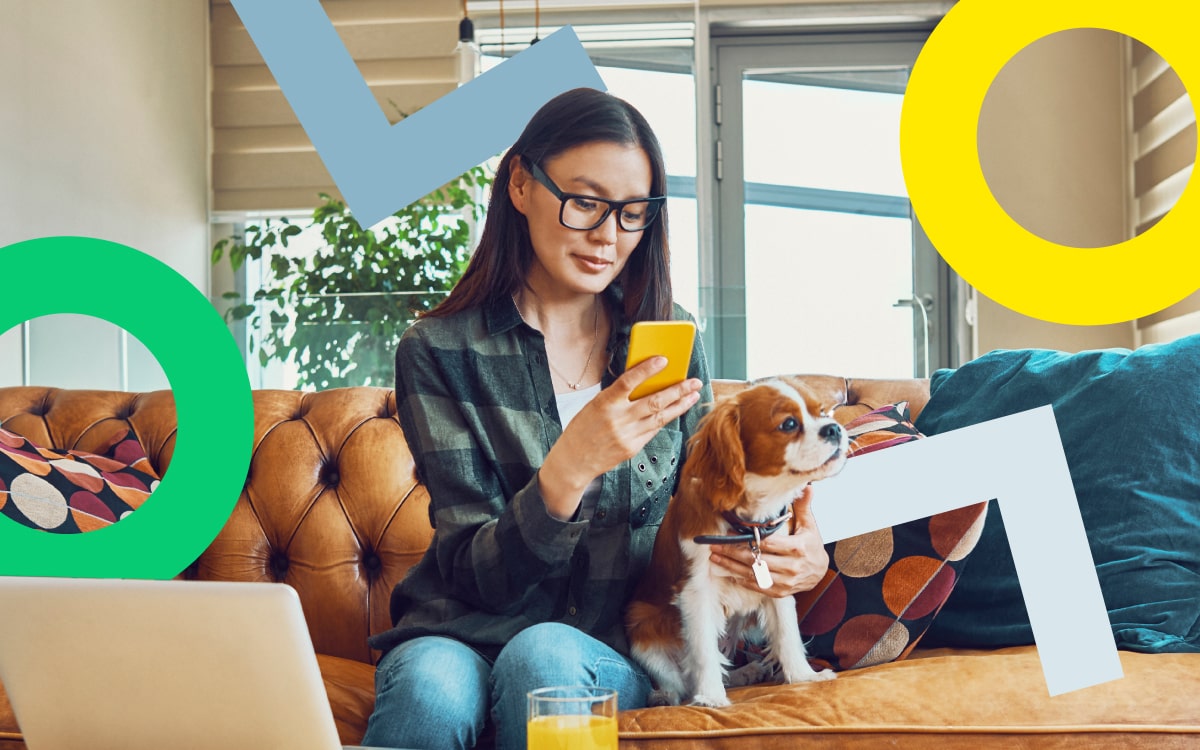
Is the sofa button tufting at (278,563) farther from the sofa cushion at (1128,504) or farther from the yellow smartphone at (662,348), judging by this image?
the sofa cushion at (1128,504)

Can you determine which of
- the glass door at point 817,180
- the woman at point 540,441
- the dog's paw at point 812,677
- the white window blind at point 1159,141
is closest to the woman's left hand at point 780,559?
the woman at point 540,441

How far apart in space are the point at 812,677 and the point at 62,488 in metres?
1.19

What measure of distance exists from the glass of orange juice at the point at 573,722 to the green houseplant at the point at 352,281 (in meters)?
1.95

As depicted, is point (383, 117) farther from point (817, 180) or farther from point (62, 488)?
point (817, 180)

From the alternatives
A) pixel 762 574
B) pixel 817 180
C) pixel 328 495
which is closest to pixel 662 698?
pixel 762 574

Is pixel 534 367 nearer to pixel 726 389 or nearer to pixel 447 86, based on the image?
pixel 726 389

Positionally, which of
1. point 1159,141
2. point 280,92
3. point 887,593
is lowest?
point 887,593

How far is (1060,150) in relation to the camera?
11.9 ft

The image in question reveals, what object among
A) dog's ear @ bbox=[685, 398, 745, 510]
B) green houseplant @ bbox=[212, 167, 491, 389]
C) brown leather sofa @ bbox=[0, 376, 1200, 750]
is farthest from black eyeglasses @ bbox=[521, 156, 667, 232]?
green houseplant @ bbox=[212, 167, 491, 389]

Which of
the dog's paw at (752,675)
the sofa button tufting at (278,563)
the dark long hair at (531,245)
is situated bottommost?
the dog's paw at (752,675)

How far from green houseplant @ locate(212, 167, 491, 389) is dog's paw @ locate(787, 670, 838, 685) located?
1.62m

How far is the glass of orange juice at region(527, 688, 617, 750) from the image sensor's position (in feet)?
2.65

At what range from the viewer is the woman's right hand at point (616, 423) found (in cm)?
113

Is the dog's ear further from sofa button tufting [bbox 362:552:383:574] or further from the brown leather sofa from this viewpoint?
sofa button tufting [bbox 362:552:383:574]
